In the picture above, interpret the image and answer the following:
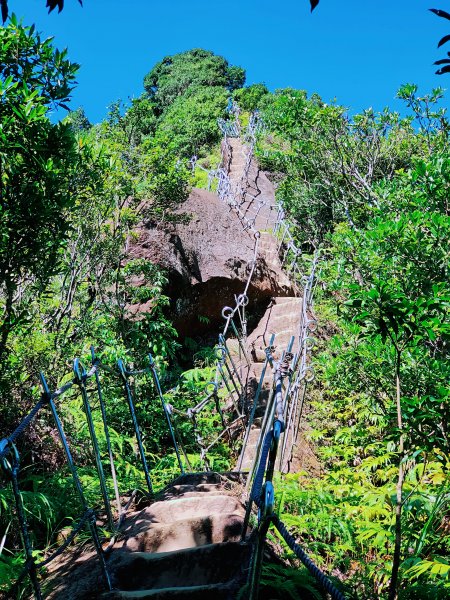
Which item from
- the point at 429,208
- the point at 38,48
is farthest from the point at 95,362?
the point at 429,208

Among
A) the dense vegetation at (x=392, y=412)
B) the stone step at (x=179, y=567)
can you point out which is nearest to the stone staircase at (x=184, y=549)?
the stone step at (x=179, y=567)

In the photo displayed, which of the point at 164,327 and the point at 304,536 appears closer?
the point at 304,536

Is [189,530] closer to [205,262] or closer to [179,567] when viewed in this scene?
[179,567]

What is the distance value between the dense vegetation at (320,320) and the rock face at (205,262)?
0.57 metres

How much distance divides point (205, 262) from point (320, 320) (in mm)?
2635

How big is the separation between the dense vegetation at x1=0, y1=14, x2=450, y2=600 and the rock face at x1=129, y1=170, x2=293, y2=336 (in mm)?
573

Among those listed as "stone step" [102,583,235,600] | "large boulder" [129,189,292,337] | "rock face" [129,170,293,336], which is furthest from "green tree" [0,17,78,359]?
"rock face" [129,170,293,336]

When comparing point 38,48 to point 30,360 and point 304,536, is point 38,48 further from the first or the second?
point 304,536

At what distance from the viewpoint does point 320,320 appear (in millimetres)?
8781

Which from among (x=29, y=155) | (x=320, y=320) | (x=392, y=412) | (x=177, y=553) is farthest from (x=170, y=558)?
(x=320, y=320)

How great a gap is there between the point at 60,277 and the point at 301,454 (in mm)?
4101

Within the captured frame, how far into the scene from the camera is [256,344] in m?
9.50

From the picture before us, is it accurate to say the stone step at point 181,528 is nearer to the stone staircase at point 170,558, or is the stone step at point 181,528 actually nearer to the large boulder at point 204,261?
the stone staircase at point 170,558

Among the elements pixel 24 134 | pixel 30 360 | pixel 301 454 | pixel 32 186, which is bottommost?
pixel 301 454
